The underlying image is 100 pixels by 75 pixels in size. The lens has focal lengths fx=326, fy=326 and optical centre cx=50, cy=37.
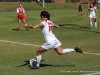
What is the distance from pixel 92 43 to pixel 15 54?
5.07 m

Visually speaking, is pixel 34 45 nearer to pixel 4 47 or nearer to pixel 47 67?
pixel 4 47

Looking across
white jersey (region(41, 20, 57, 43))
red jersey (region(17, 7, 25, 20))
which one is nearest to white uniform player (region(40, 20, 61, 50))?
white jersey (region(41, 20, 57, 43))

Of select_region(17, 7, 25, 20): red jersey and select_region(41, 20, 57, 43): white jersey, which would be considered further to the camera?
select_region(17, 7, 25, 20): red jersey

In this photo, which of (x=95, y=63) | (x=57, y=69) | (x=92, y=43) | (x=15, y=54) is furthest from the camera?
(x=92, y=43)

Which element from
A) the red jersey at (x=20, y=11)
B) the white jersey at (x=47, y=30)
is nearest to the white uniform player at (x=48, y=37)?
the white jersey at (x=47, y=30)

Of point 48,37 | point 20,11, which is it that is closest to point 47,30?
point 48,37

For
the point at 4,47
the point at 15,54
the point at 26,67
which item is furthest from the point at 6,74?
the point at 4,47

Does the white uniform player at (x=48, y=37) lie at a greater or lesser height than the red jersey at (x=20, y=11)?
greater

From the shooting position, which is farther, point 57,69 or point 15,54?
point 15,54

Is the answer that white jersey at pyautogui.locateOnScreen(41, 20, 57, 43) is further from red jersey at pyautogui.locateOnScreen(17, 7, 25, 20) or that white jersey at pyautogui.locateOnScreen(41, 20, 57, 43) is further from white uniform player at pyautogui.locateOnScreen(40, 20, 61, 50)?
red jersey at pyautogui.locateOnScreen(17, 7, 25, 20)

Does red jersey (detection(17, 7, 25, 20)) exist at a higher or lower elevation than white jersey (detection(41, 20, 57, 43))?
lower

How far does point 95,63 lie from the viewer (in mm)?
11914

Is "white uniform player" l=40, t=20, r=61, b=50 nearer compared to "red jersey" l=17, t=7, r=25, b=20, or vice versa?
"white uniform player" l=40, t=20, r=61, b=50

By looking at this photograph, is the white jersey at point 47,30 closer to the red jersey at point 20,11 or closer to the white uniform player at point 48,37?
the white uniform player at point 48,37
